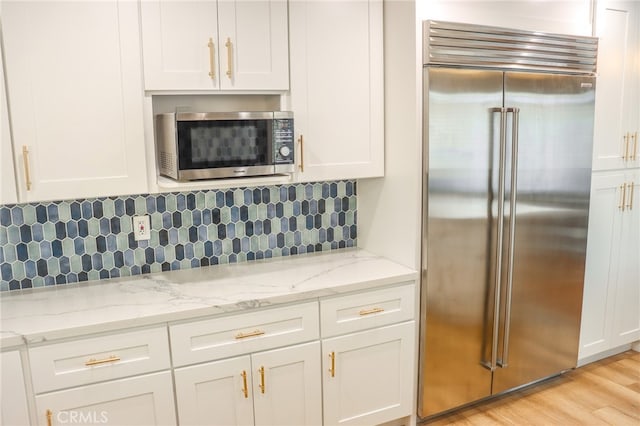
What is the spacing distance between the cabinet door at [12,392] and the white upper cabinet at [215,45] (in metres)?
1.11

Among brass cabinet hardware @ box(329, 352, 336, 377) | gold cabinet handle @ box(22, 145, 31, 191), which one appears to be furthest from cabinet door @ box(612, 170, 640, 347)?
gold cabinet handle @ box(22, 145, 31, 191)

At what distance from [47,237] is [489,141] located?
2.05 metres

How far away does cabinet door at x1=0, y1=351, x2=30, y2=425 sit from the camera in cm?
176

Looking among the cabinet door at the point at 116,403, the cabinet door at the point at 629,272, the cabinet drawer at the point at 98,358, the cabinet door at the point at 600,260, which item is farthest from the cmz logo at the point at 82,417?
the cabinet door at the point at 629,272

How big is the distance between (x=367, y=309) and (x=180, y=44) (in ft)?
4.55

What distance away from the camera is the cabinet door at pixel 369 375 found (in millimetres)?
2312

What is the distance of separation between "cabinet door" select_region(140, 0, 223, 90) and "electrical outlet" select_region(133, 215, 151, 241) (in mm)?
647

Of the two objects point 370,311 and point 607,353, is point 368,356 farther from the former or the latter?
point 607,353

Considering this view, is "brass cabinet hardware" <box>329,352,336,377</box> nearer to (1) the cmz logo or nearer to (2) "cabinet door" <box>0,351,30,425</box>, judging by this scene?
(1) the cmz logo

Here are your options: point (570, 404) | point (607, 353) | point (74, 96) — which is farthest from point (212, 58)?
point (607, 353)

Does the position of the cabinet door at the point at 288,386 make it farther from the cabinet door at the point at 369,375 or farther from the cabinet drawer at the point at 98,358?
the cabinet drawer at the point at 98,358

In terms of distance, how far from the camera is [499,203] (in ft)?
8.21

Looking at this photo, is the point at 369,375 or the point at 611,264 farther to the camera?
the point at 611,264

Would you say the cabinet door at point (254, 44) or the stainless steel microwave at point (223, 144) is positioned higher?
the cabinet door at point (254, 44)
